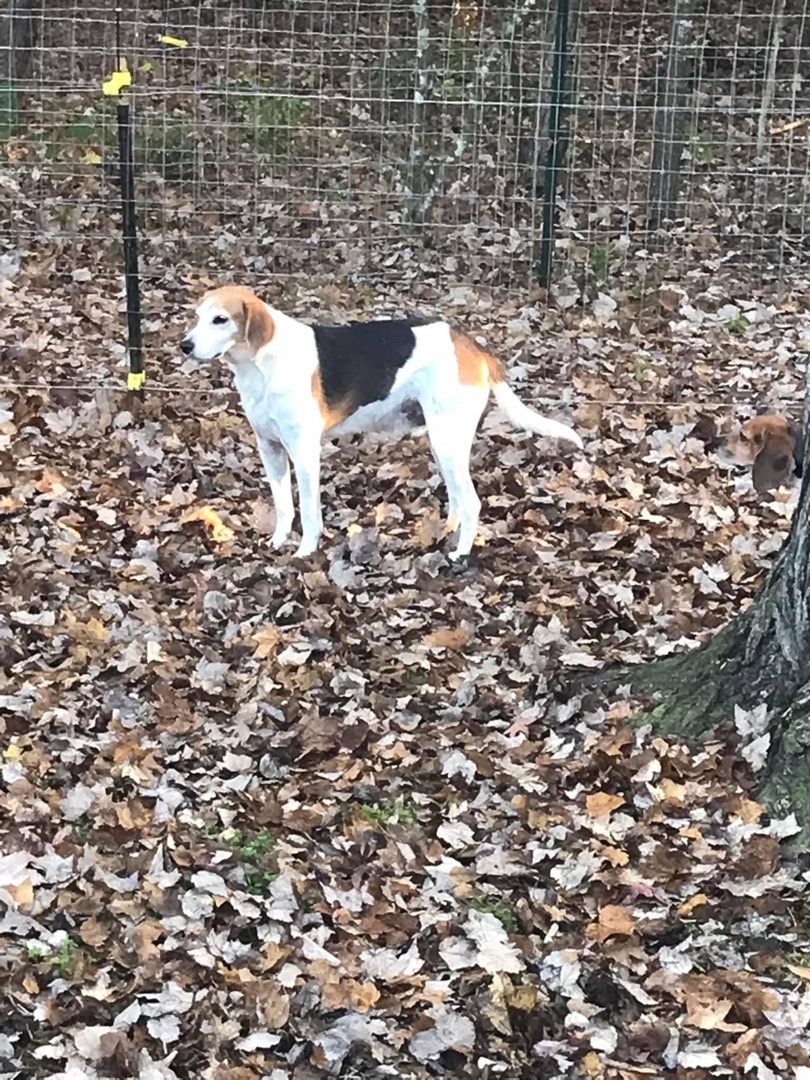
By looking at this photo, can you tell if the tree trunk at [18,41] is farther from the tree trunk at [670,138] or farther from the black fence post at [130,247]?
the tree trunk at [670,138]

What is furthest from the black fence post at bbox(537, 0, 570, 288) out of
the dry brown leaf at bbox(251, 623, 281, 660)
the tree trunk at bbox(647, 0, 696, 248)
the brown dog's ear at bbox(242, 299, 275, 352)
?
the dry brown leaf at bbox(251, 623, 281, 660)

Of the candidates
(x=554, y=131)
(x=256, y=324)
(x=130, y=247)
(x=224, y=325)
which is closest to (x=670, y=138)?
(x=554, y=131)

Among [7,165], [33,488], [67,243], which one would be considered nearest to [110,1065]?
[33,488]

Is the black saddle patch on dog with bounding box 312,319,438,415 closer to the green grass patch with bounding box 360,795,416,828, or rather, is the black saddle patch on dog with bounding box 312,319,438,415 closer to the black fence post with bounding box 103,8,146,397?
the green grass patch with bounding box 360,795,416,828

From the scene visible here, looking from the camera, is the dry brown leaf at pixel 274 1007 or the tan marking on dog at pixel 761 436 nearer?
the dry brown leaf at pixel 274 1007

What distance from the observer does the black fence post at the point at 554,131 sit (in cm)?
732

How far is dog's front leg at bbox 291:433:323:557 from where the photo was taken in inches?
195

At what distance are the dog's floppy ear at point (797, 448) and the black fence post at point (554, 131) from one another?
4031mm

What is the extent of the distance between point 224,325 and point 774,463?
2.07m

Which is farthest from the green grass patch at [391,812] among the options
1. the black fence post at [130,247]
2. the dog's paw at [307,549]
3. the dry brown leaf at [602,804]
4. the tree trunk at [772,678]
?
the black fence post at [130,247]

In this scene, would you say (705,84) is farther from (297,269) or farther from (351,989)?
(351,989)

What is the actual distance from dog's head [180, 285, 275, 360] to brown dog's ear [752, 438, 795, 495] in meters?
Result: 2.00

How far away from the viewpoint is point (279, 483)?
514cm

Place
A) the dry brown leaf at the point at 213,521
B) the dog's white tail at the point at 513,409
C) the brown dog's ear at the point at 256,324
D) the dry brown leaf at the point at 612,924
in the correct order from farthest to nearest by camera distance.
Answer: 1. the dry brown leaf at the point at 213,521
2. the dog's white tail at the point at 513,409
3. the brown dog's ear at the point at 256,324
4. the dry brown leaf at the point at 612,924
